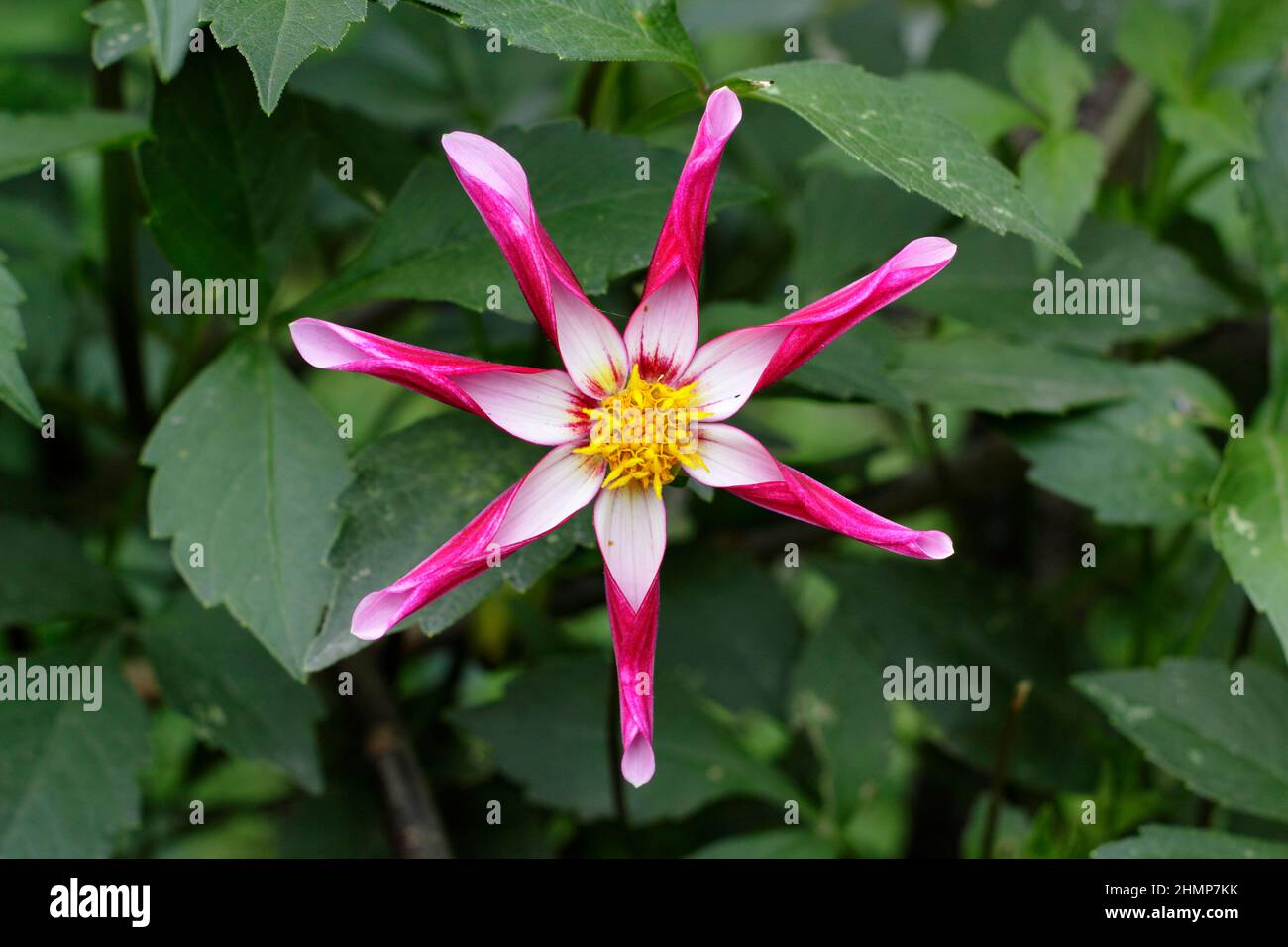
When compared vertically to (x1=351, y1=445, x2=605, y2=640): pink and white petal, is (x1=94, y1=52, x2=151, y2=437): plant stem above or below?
above

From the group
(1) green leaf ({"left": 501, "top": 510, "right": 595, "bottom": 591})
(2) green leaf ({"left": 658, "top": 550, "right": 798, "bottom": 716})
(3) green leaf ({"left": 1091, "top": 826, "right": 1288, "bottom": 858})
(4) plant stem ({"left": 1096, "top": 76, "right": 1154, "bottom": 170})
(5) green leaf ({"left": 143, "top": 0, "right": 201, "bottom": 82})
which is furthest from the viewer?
(4) plant stem ({"left": 1096, "top": 76, "right": 1154, "bottom": 170})

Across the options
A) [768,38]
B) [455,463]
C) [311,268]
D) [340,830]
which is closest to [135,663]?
[340,830]

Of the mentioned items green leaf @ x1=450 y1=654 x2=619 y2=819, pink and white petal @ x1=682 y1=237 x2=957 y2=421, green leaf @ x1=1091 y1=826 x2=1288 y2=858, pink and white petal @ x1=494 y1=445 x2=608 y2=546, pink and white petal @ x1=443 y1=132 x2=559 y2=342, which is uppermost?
pink and white petal @ x1=443 y1=132 x2=559 y2=342

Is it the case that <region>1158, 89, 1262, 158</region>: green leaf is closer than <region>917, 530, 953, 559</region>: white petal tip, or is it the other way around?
<region>917, 530, 953, 559</region>: white petal tip

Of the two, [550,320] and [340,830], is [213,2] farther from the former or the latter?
[340,830]

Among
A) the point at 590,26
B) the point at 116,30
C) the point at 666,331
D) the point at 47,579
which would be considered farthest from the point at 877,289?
the point at 47,579

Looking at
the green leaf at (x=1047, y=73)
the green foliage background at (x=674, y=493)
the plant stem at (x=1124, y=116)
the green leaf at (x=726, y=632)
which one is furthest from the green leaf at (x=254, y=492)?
the plant stem at (x=1124, y=116)

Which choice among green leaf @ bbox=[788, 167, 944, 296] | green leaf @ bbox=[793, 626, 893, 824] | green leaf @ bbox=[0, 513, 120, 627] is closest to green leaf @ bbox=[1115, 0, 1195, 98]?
green leaf @ bbox=[788, 167, 944, 296]
